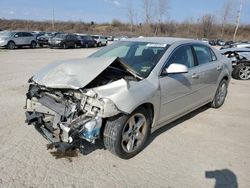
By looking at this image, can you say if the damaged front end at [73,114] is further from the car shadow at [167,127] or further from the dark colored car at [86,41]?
the dark colored car at [86,41]

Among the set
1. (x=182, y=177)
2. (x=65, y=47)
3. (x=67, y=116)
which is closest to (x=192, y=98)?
(x=182, y=177)

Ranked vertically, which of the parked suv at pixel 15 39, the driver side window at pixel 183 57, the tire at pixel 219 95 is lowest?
the parked suv at pixel 15 39

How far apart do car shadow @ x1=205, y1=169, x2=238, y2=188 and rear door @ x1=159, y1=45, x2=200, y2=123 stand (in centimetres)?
111

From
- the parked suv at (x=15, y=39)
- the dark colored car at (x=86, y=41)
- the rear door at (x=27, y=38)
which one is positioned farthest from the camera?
the dark colored car at (x=86, y=41)

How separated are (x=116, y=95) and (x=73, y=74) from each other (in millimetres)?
725

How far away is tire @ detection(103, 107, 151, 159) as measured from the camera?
345cm

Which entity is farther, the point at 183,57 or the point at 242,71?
the point at 242,71

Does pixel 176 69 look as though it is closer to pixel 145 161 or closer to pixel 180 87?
pixel 180 87

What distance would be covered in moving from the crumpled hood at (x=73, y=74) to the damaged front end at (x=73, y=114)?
0.38ft

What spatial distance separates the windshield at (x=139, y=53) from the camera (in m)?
4.11

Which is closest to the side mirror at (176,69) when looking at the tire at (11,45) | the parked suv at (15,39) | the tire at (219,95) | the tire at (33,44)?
the tire at (219,95)

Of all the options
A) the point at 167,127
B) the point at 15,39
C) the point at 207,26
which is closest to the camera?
the point at 167,127

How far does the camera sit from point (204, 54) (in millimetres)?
5531

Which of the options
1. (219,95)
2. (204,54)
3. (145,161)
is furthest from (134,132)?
(219,95)
